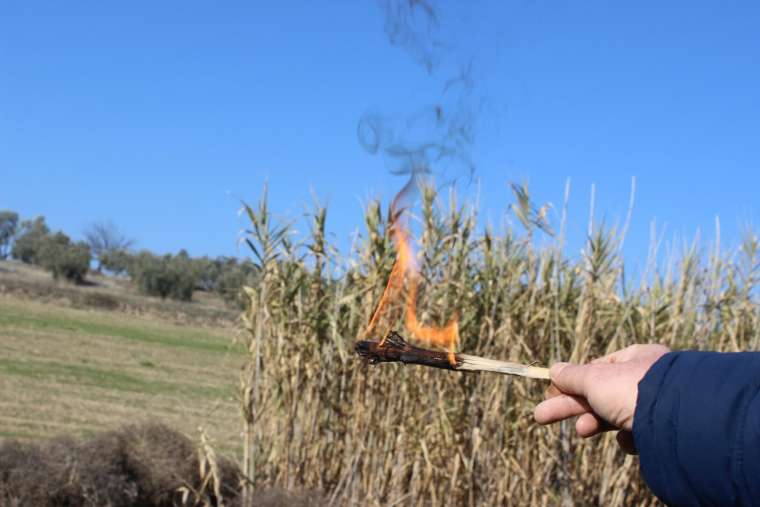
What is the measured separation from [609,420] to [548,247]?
4572 mm

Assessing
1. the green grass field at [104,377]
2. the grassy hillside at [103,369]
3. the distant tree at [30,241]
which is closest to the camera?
the green grass field at [104,377]

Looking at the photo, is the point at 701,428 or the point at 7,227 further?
the point at 7,227

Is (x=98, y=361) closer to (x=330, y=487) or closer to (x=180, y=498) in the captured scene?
(x=180, y=498)

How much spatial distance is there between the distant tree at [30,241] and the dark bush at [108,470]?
60544 mm

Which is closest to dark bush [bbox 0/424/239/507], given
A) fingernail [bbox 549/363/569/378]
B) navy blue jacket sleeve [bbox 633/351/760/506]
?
fingernail [bbox 549/363/569/378]

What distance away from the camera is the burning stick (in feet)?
5.72

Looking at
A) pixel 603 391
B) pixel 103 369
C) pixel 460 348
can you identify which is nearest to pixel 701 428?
pixel 603 391

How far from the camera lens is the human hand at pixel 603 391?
1.44m

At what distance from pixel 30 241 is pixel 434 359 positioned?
69072 mm

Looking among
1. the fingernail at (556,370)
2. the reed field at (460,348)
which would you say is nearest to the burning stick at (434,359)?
the fingernail at (556,370)

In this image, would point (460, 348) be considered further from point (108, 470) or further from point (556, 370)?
point (556, 370)

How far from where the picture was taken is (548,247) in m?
5.97

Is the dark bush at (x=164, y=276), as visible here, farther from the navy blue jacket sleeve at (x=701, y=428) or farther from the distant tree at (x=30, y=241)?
the navy blue jacket sleeve at (x=701, y=428)

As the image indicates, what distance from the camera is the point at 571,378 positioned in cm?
159
